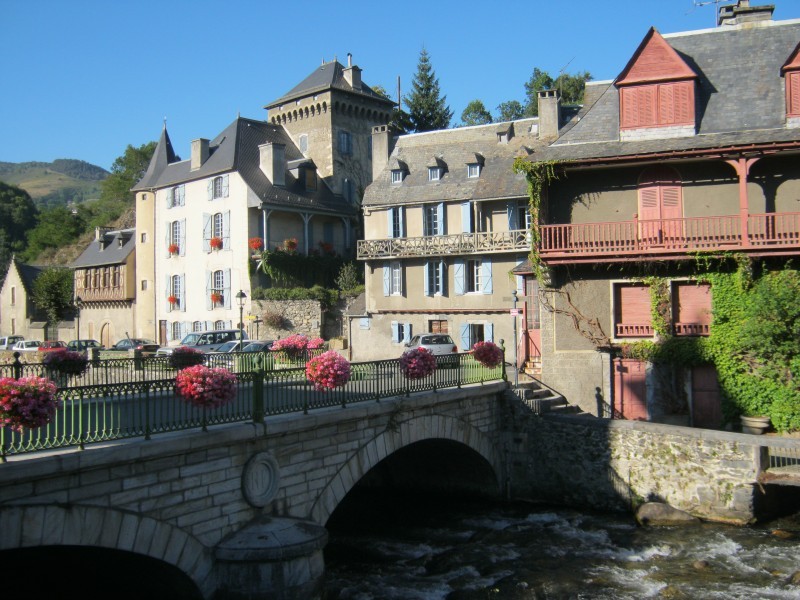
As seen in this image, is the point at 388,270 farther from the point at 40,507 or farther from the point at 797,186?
the point at 40,507

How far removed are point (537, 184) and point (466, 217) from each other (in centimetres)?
1214

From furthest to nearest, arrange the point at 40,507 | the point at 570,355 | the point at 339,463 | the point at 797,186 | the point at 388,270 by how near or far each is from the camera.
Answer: the point at 388,270 → the point at 570,355 → the point at 797,186 → the point at 339,463 → the point at 40,507

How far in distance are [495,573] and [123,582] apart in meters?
6.86

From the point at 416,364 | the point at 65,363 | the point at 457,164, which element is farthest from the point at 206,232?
the point at 65,363

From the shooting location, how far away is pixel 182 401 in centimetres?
1163

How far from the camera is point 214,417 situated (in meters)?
12.1

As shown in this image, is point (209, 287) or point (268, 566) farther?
point (209, 287)

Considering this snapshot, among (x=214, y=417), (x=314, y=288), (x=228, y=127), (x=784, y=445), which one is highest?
(x=228, y=127)

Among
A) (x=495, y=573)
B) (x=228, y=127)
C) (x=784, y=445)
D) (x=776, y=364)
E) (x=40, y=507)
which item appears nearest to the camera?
(x=40, y=507)

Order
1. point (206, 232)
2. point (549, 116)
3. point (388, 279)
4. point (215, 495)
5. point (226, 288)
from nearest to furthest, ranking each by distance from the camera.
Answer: point (215, 495), point (549, 116), point (388, 279), point (226, 288), point (206, 232)

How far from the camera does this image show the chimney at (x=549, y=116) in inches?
1355

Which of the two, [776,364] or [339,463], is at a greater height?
[776,364]

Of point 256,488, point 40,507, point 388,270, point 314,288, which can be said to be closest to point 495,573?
point 256,488

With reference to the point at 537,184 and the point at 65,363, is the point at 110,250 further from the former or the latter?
the point at 65,363
